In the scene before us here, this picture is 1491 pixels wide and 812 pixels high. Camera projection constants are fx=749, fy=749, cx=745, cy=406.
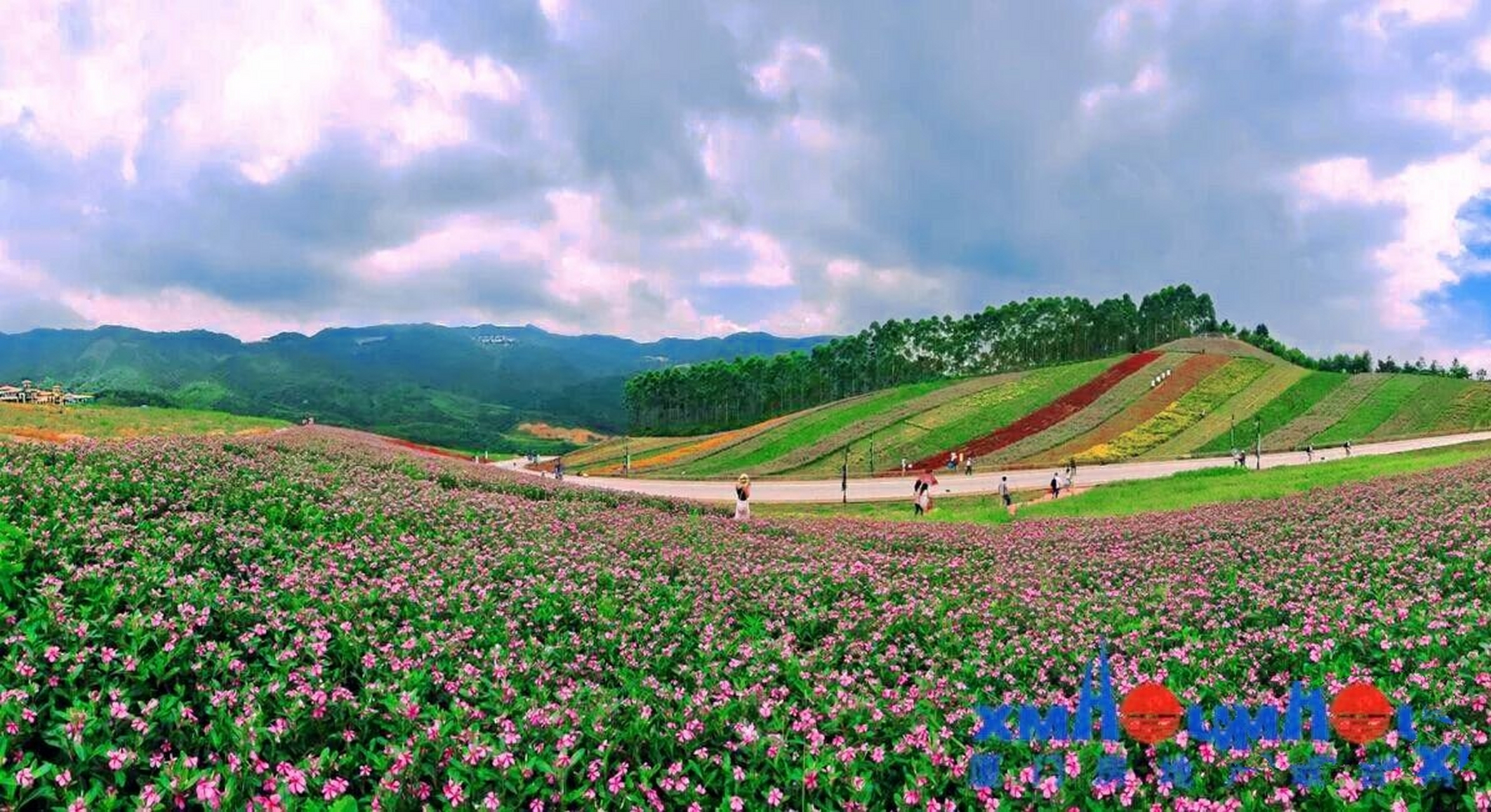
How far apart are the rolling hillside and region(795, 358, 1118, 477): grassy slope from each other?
0.16m

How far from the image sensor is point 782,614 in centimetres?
750

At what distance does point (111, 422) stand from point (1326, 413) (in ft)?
253

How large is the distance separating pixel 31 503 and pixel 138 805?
6.06m

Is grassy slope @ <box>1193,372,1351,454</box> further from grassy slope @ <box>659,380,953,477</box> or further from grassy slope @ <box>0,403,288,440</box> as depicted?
grassy slope @ <box>0,403,288,440</box>

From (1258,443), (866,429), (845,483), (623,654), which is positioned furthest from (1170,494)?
(866,429)

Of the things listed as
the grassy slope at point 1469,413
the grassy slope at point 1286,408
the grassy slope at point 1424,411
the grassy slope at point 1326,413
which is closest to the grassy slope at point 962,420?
the grassy slope at point 1286,408

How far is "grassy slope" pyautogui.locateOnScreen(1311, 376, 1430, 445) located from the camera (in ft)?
177

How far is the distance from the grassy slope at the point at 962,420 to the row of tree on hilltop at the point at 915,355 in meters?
34.4

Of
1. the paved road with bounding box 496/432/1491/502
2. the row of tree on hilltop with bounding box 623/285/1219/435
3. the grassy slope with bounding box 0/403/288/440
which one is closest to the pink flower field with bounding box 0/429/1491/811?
the grassy slope with bounding box 0/403/288/440

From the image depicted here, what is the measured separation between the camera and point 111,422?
94.3 feet

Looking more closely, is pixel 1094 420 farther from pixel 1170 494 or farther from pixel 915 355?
pixel 915 355

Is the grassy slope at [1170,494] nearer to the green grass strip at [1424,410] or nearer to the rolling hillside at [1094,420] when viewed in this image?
the rolling hillside at [1094,420]

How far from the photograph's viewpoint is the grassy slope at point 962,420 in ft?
181

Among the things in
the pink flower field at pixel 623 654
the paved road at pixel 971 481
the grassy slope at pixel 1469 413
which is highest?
the grassy slope at pixel 1469 413
